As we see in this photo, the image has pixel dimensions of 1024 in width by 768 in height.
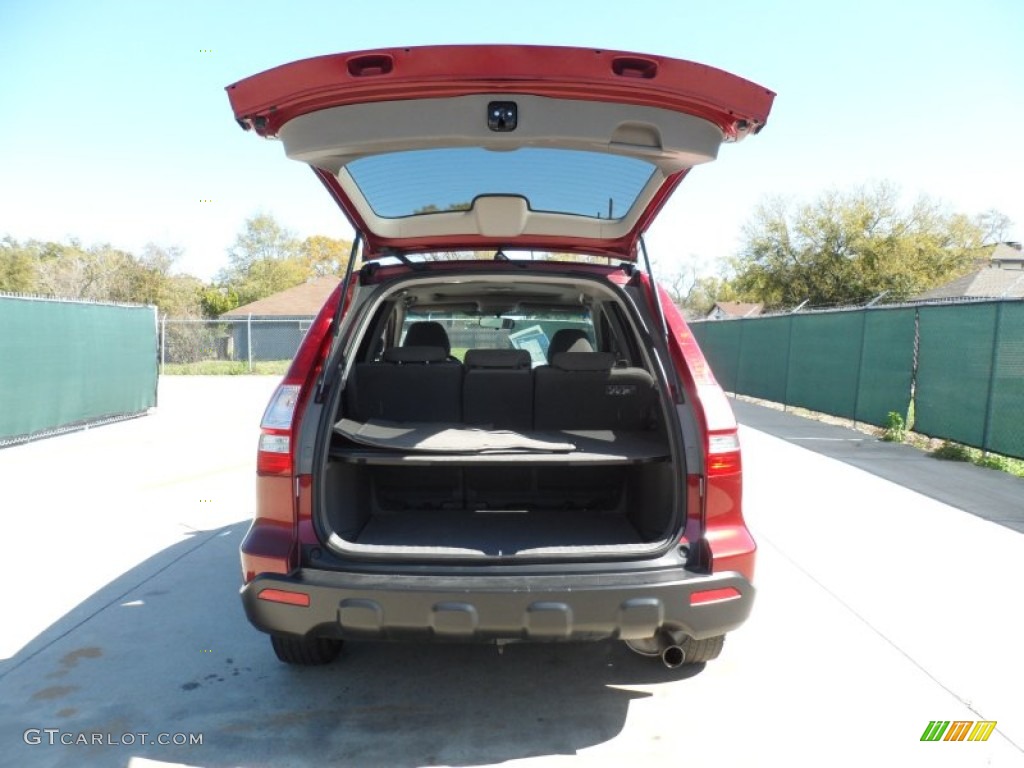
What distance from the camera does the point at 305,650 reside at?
2.91 m

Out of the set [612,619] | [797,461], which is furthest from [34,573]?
[797,461]

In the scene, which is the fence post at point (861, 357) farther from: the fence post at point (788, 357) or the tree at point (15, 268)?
the tree at point (15, 268)

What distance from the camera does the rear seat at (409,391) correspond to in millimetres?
3602

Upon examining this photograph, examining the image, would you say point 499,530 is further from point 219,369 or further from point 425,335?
point 219,369

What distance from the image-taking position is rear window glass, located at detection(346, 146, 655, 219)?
2.46 metres

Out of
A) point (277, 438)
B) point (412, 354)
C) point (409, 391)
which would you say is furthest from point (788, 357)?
point (277, 438)

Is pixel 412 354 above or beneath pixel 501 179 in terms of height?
beneath

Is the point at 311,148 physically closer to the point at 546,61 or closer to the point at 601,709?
the point at 546,61

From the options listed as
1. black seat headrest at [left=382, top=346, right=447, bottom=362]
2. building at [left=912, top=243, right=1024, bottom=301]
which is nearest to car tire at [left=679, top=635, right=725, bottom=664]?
black seat headrest at [left=382, top=346, right=447, bottom=362]

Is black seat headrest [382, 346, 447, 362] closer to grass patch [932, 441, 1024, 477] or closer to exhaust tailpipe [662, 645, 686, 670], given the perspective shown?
exhaust tailpipe [662, 645, 686, 670]

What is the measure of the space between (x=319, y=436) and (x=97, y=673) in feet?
5.21

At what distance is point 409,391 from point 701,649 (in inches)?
75.8

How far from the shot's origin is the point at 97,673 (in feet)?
9.73

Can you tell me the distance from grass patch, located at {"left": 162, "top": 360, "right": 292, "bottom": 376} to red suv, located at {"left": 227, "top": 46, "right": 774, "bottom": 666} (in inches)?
938
